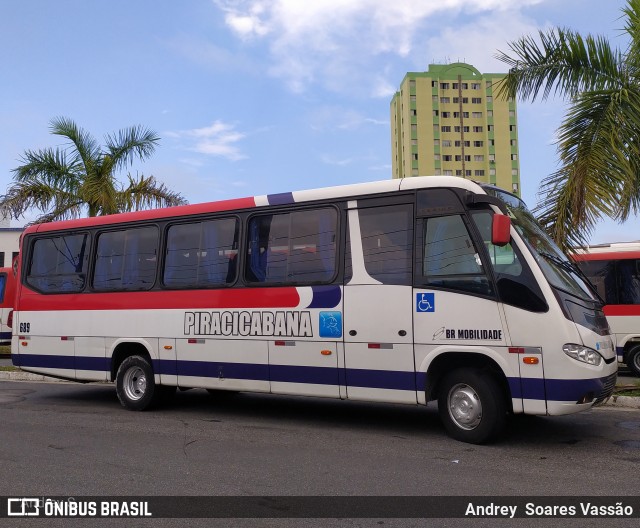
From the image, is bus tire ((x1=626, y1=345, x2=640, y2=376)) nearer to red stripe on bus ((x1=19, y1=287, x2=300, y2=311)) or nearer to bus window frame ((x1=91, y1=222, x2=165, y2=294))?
red stripe on bus ((x1=19, y1=287, x2=300, y2=311))

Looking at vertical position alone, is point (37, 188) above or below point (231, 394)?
above

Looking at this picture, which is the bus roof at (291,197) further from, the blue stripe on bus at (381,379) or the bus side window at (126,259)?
the blue stripe on bus at (381,379)

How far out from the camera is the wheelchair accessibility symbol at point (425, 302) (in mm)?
7684

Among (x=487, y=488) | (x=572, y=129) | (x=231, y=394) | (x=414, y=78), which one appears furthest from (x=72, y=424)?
(x=414, y=78)

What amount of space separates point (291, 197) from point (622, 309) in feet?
30.9

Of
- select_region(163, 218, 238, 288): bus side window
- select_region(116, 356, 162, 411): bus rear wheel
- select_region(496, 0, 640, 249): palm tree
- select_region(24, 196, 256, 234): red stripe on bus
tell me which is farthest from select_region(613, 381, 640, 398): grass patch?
select_region(116, 356, 162, 411): bus rear wheel

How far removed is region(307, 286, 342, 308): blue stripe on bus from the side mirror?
7.02 feet

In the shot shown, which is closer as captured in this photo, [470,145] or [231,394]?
[231,394]

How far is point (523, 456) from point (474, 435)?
0.62 m

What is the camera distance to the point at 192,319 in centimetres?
970

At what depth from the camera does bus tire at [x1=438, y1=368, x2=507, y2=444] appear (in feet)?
23.8

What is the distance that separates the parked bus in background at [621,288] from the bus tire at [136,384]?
9.38 meters

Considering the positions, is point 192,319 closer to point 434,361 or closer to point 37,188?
point 434,361

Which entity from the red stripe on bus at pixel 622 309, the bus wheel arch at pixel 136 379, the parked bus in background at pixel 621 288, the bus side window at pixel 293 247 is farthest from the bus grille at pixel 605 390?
the red stripe on bus at pixel 622 309
